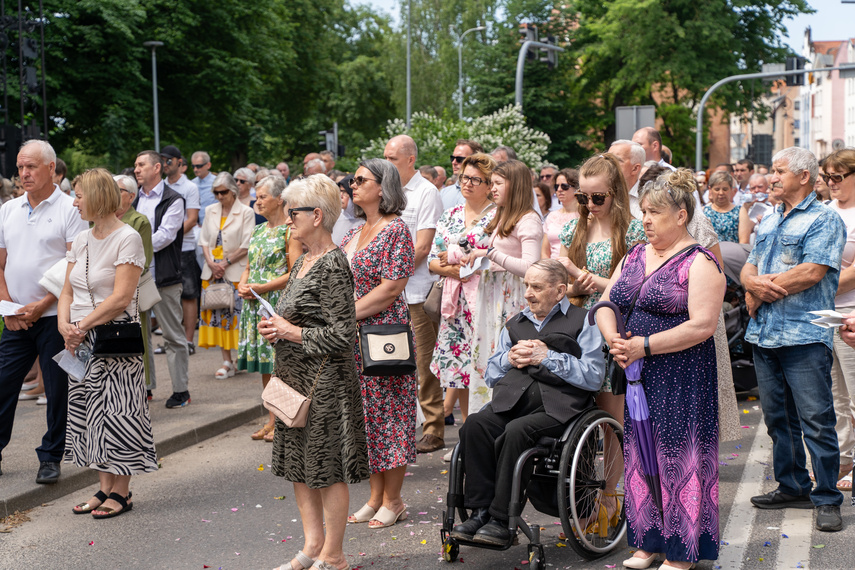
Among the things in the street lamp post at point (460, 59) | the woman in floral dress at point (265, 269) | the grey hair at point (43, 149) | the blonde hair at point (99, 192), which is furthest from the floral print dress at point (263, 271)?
the street lamp post at point (460, 59)

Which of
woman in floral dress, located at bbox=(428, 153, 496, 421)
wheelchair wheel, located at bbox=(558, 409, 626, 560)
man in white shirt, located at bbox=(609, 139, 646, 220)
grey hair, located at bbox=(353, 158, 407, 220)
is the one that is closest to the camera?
wheelchair wheel, located at bbox=(558, 409, 626, 560)

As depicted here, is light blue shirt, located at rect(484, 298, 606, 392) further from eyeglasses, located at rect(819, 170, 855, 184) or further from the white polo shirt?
the white polo shirt

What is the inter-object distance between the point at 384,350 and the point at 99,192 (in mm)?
2133

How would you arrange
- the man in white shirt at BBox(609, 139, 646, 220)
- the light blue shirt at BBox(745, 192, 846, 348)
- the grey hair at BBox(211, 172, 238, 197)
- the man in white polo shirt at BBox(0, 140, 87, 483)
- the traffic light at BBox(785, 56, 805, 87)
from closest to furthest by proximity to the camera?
the light blue shirt at BBox(745, 192, 846, 348) → the man in white shirt at BBox(609, 139, 646, 220) → the man in white polo shirt at BBox(0, 140, 87, 483) → the grey hair at BBox(211, 172, 238, 197) → the traffic light at BBox(785, 56, 805, 87)

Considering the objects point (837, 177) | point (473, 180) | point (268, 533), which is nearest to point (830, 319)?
point (837, 177)

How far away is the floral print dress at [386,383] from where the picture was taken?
5723 millimetres

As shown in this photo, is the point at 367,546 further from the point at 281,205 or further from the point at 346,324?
the point at 281,205

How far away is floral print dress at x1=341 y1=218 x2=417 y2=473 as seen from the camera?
5.72 m

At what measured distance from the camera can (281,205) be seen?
8.17 m

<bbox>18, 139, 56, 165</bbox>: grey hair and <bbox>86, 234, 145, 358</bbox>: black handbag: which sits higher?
<bbox>18, 139, 56, 165</bbox>: grey hair

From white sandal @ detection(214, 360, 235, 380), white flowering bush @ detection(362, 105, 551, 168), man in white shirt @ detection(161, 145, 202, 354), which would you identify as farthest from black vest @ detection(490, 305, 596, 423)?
white flowering bush @ detection(362, 105, 551, 168)

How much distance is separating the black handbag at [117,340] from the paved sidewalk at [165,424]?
1.12 meters

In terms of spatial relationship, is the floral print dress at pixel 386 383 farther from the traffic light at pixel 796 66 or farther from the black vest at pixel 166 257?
the traffic light at pixel 796 66

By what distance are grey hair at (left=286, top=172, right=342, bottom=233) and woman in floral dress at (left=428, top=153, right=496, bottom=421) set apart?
197cm
